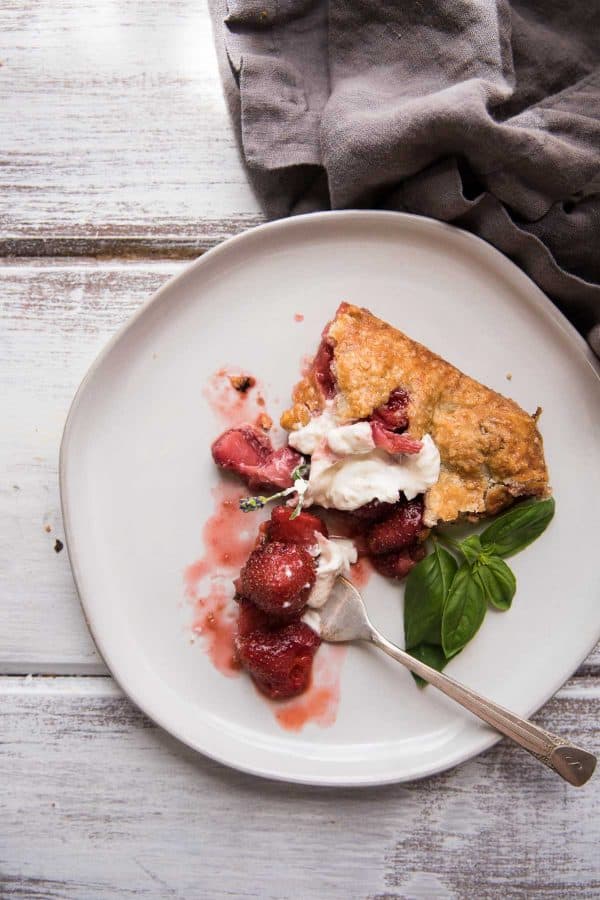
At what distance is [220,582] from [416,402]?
3.24 feet

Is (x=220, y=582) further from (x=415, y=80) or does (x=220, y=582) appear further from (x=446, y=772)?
(x=415, y=80)

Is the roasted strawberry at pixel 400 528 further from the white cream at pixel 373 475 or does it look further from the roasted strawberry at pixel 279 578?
the roasted strawberry at pixel 279 578

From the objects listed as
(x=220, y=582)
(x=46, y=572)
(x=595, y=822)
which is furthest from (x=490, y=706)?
(x=46, y=572)

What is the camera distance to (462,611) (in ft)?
7.95

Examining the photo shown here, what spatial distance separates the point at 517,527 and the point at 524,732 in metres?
0.72

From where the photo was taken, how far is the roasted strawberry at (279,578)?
7.38 ft

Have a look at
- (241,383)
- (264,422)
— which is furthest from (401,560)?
(241,383)

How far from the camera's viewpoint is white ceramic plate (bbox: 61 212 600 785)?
2.49 m

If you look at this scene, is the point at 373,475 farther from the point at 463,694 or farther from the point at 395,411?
the point at 463,694

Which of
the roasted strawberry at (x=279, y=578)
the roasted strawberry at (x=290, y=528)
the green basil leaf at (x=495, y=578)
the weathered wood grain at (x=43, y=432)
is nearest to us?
the roasted strawberry at (x=279, y=578)

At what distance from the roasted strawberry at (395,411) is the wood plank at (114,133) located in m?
0.97

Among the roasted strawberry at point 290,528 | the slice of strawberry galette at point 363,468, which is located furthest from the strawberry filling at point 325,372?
the roasted strawberry at point 290,528

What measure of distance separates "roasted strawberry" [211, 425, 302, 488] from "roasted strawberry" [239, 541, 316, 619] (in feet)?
0.78

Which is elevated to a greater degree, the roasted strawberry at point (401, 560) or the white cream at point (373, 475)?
the white cream at point (373, 475)
